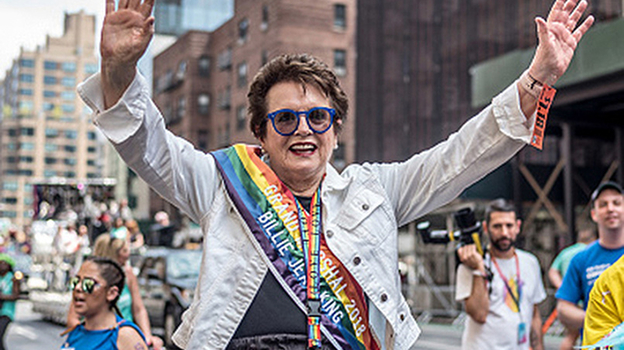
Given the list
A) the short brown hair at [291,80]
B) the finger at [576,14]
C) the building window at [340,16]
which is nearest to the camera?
the finger at [576,14]

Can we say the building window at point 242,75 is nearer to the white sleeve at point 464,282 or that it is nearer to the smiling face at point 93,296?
the white sleeve at point 464,282

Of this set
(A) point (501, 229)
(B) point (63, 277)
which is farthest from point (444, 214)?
(A) point (501, 229)

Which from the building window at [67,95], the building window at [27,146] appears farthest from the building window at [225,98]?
the building window at [67,95]

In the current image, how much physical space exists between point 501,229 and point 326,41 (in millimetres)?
36320

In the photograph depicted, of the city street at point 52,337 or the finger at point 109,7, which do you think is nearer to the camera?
the finger at point 109,7

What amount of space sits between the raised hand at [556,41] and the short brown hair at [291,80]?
2.16 feet

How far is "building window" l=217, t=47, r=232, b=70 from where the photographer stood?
46.2 metres

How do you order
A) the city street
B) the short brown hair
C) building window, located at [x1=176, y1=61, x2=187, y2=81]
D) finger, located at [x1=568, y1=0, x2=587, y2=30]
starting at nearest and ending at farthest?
finger, located at [x1=568, y1=0, x2=587, y2=30] < the short brown hair < the city street < building window, located at [x1=176, y1=61, x2=187, y2=81]

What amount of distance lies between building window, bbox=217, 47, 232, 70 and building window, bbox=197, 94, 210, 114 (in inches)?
106

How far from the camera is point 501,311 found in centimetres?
566

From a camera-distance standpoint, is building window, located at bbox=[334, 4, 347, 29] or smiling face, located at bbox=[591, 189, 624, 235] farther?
building window, located at bbox=[334, 4, 347, 29]

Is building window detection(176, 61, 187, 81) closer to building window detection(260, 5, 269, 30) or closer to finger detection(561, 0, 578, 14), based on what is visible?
building window detection(260, 5, 269, 30)

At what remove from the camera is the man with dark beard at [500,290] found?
555 centimetres

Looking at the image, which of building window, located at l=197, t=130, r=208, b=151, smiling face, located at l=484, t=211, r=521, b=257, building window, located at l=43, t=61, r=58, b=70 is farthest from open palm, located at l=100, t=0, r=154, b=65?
building window, located at l=43, t=61, r=58, b=70
